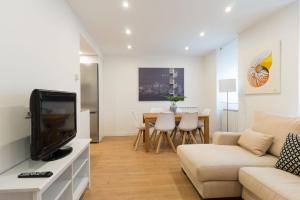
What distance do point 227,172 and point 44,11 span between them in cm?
266

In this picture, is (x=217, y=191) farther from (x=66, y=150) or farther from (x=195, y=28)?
(x=195, y=28)

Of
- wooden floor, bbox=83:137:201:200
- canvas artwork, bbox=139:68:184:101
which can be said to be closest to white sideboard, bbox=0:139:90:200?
wooden floor, bbox=83:137:201:200

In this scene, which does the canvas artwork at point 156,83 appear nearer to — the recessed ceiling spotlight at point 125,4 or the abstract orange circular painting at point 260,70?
the abstract orange circular painting at point 260,70

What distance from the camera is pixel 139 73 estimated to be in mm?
6078

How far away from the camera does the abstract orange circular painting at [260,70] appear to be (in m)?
3.31

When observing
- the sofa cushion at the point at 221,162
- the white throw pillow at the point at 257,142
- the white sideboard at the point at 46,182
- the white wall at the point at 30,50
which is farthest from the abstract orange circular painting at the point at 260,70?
the white wall at the point at 30,50

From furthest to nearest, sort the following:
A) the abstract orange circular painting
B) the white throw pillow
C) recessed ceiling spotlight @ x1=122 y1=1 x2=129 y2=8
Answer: the abstract orange circular painting < recessed ceiling spotlight @ x1=122 y1=1 x2=129 y2=8 < the white throw pillow

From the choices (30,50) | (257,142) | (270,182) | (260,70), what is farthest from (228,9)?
(30,50)

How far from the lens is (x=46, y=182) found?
1.24 m

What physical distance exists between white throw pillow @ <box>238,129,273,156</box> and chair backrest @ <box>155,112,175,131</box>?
A: 174 centimetres

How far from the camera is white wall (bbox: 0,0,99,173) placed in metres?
1.46

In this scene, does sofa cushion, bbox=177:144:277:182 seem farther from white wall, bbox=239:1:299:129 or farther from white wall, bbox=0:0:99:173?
white wall, bbox=0:0:99:173

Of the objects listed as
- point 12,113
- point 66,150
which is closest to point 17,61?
point 12,113

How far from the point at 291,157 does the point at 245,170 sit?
0.45 meters
